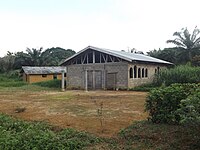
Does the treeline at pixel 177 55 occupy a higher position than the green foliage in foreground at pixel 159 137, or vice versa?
the treeline at pixel 177 55

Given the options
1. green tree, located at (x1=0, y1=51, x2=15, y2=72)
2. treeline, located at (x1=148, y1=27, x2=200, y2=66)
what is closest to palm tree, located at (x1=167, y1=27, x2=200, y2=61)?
treeline, located at (x1=148, y1=27, x2=200, y2=66)

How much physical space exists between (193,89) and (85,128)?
328 centimetres

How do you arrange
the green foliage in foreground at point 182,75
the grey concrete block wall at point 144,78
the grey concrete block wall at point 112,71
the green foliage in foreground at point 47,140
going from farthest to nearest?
the grey concrete block wall at point 144,78 → the grey concrete block wall at point 112,71 → the green foliage in foreground at point 182,75 → the green foliage in foreground at point 47,140

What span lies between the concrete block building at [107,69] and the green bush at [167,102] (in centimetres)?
1532

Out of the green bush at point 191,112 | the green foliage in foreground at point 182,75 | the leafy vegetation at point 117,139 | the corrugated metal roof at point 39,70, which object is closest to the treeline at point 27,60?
the corrugated metal roof at point 39,70

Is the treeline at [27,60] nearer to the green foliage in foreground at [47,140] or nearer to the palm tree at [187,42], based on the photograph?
the palm tree at [187,42]

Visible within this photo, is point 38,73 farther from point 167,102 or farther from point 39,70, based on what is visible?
point 167,102

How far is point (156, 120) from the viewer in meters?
7.51

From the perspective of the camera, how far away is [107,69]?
25062 millimetres

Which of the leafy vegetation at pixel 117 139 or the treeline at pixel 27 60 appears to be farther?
the treeline at pixel 27 60

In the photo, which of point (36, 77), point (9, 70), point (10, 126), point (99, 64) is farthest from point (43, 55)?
point (10, 126)

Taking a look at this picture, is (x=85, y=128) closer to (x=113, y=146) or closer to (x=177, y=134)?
(x=113, y=146)

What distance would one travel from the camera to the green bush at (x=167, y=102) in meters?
7.09

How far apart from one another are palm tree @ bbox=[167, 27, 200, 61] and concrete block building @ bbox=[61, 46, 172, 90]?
8968 millimetres
